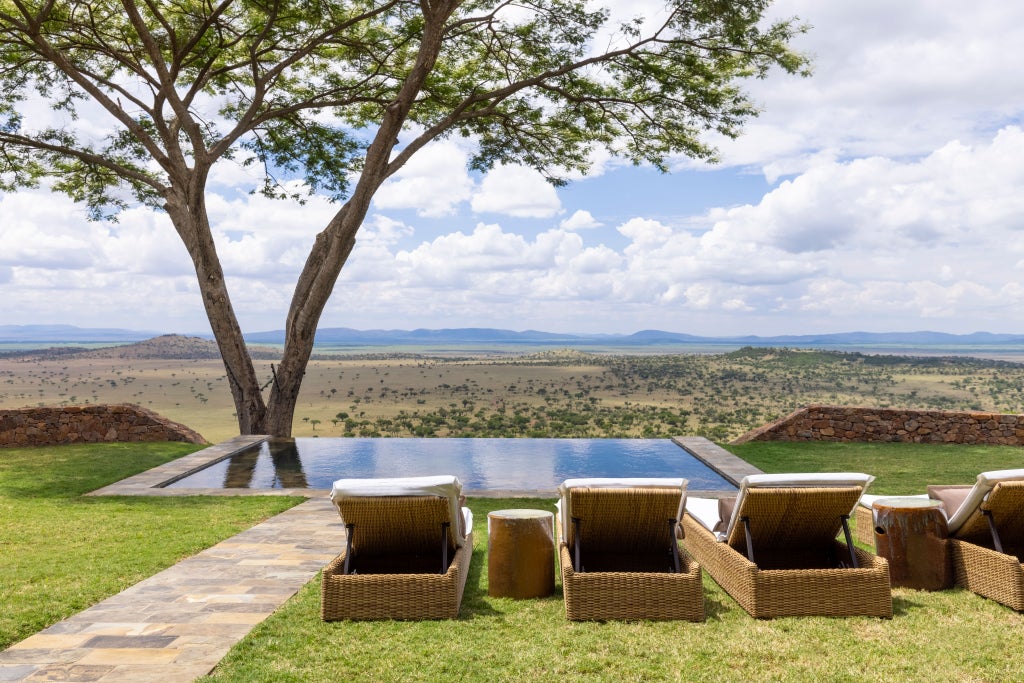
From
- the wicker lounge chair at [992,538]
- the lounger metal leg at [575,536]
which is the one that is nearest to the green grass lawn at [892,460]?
the wicker lounge chair at [992,538]

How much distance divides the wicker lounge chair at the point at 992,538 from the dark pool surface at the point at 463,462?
13.2 ft

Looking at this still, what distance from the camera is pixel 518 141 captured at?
620 inches

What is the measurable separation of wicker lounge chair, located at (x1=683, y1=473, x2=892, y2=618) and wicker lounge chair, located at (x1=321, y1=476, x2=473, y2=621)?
1.70m

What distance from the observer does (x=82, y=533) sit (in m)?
6.81

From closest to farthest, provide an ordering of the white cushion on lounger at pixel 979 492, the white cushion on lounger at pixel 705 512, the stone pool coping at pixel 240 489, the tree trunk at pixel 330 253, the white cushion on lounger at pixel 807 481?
the white cushion on lounger at pixel 807 481, the white cushion on lounger at pixel 979 492, the white cushion on lounger at pixel 705 512, the stone pool coping at pixel 240 489, the tree trunk at pixel 330 253

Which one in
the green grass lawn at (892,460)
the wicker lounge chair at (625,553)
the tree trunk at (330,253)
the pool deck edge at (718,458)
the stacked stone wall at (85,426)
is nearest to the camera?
the wicker lounge chair at (625,553)

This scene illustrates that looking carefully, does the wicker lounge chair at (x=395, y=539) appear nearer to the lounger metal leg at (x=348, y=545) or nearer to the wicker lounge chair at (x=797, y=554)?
the lounger metal leg at (x=348, y=545)

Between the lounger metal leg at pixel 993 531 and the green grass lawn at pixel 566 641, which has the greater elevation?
the lounger metal leg at pixel 993 531

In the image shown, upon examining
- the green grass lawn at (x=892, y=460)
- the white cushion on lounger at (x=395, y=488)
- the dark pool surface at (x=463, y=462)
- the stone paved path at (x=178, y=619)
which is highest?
the white cushion on lounger at (x=395, y=488)

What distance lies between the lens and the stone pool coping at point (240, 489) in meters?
8.69

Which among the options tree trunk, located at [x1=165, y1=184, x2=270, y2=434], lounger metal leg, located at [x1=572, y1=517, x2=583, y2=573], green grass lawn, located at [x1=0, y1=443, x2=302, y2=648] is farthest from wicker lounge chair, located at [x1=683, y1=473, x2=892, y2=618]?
tree trunk, located at [x1=165, y1=184, x2=270, y2=434]

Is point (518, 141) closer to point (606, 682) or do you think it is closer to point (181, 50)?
point (181, 50)

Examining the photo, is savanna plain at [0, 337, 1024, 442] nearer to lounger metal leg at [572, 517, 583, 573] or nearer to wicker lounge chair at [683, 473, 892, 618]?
lounger metal leg at [572, 517, 583, 573]

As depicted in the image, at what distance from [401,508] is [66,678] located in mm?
1802
